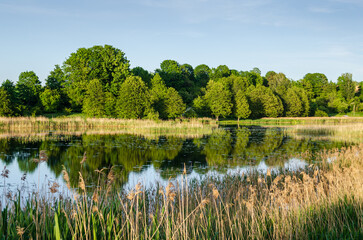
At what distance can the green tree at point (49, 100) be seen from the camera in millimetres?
50750

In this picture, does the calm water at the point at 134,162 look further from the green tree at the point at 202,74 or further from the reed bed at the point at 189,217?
the green tree at the point at 202,74

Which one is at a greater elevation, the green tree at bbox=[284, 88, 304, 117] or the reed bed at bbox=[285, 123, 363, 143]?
the green tree at bbox=[284, 88, 304, 117]

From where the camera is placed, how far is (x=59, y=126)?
3697 centimetres

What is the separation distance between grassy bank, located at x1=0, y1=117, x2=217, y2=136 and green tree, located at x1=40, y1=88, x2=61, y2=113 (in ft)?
42.7

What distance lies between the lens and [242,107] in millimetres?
67188

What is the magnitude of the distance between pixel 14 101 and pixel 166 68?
4083 centimetres

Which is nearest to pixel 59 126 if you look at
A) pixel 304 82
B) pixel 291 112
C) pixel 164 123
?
pixel 164 123

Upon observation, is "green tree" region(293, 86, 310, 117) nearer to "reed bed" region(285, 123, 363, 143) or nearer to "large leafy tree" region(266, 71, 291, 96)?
"large leafy tree" region(266, 71, 291, 96)

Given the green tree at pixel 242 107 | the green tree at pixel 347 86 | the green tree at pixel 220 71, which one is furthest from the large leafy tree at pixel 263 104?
the green tree at pixel 347 86

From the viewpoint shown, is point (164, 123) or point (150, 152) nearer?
point (150, 152)

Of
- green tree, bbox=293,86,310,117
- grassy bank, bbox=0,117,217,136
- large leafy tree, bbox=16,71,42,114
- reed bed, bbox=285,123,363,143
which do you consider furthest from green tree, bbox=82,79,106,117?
green tree, bbox=293,86,310,117

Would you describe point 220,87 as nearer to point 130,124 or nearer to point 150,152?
point 130,124

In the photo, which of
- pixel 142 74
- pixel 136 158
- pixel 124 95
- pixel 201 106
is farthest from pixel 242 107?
pixel 136 158

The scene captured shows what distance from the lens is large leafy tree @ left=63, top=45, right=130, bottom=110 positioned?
55625 millimetres
